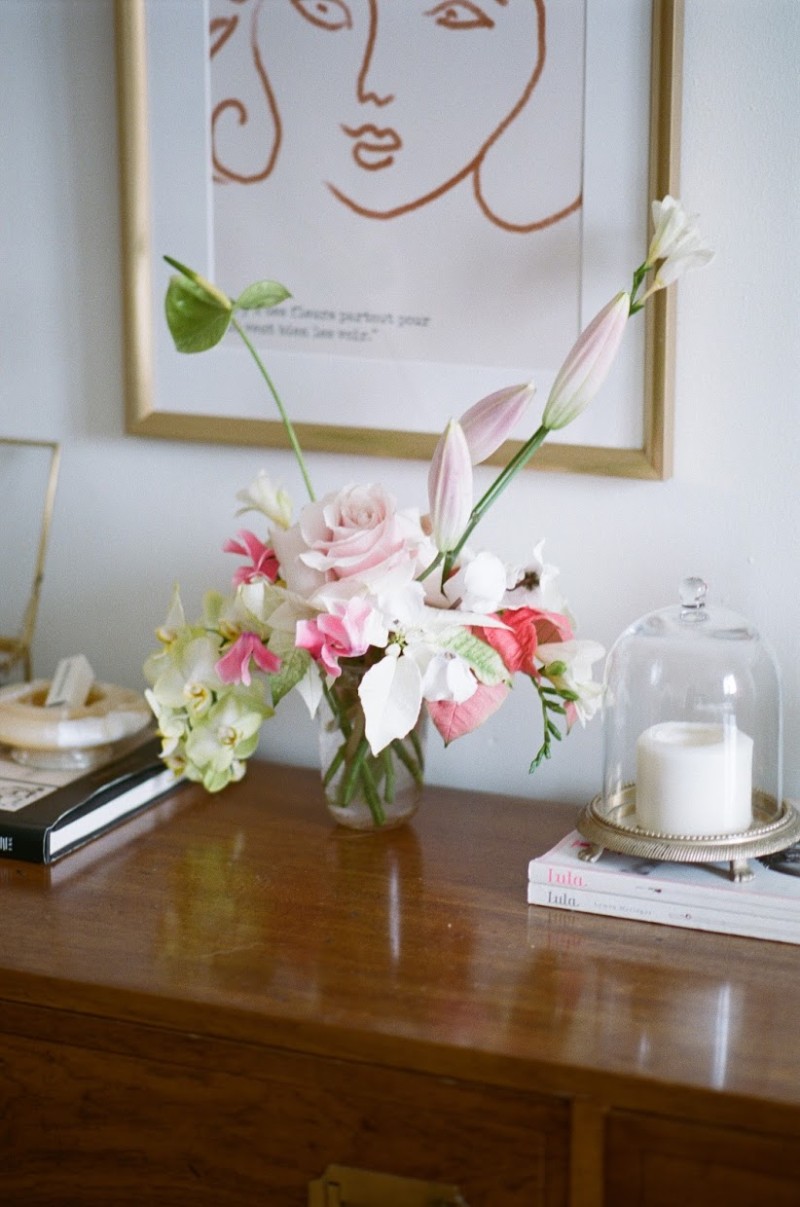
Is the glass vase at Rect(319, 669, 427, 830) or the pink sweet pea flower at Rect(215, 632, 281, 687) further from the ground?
the pink sweet pea flower at Rect(215, 632, 281, 687)

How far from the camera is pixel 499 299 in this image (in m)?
1.21

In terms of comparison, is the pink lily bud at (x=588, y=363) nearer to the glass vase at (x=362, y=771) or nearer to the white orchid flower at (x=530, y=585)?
the white orchid flower at (x=530, y=585)

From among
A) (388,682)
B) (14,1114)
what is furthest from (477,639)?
(14,1114)

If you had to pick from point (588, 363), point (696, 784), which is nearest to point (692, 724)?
point (696, 784)

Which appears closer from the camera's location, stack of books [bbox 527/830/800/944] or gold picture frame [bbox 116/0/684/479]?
stack of books [bbox 527/830/800/944]

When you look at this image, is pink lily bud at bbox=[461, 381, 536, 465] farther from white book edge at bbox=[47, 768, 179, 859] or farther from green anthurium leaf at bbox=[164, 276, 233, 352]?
white book edge at bbox=[47, 768, 179, 859]

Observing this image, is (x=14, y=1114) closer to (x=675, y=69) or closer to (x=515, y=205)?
(x=515, y=205)

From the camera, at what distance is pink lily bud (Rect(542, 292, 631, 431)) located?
1046mm

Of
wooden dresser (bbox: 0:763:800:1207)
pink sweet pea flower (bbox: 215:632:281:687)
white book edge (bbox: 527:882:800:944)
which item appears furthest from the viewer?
pink sweet pea flower (bbox: 215:632:281:687)

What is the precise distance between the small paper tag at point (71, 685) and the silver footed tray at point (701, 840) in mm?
483

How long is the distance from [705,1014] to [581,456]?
1.64 feet

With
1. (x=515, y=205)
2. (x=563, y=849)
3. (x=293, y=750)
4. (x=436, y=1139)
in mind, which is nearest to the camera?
(x=436, y=1139)

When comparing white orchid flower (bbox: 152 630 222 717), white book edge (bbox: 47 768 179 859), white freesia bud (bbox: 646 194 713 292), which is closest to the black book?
white book edge (bbox: 47 768 179 859)

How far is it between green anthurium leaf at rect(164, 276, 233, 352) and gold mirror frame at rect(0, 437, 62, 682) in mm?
274
